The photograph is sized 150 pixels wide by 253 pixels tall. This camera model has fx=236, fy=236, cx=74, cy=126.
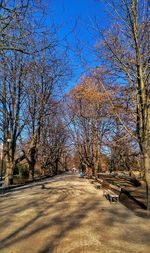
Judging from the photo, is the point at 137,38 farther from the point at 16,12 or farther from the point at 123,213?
the point at 123,213

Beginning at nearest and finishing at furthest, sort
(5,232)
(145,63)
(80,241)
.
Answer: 1. (80,241)
2. (5,232)
3. (145,63)

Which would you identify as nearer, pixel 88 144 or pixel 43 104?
pixel 43 104

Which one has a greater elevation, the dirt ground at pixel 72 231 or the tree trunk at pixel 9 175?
the tree trunk at pixel 9 175

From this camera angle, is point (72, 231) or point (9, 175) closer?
point (72, 231)

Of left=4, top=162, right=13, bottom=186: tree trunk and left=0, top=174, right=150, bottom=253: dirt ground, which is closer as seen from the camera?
left=0, top=174, right=150, bottom=253: dirt ground

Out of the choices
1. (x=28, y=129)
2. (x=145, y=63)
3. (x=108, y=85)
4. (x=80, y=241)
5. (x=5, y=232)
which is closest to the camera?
(x=80, y=241)

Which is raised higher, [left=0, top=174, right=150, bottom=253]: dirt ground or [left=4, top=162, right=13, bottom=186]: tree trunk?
[left=4, top=162, right=13, bottom=186]: tree trunk

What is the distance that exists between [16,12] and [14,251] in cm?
547

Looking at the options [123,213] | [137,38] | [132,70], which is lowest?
[123,213]

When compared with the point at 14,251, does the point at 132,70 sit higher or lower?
higher

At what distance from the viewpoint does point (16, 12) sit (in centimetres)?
593

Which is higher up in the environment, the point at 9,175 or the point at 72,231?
the point at 9,175

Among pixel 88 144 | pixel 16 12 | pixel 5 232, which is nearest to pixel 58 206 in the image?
pixel 5 232

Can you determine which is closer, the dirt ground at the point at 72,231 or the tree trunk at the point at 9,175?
the dirt ground at the point at 72,231
